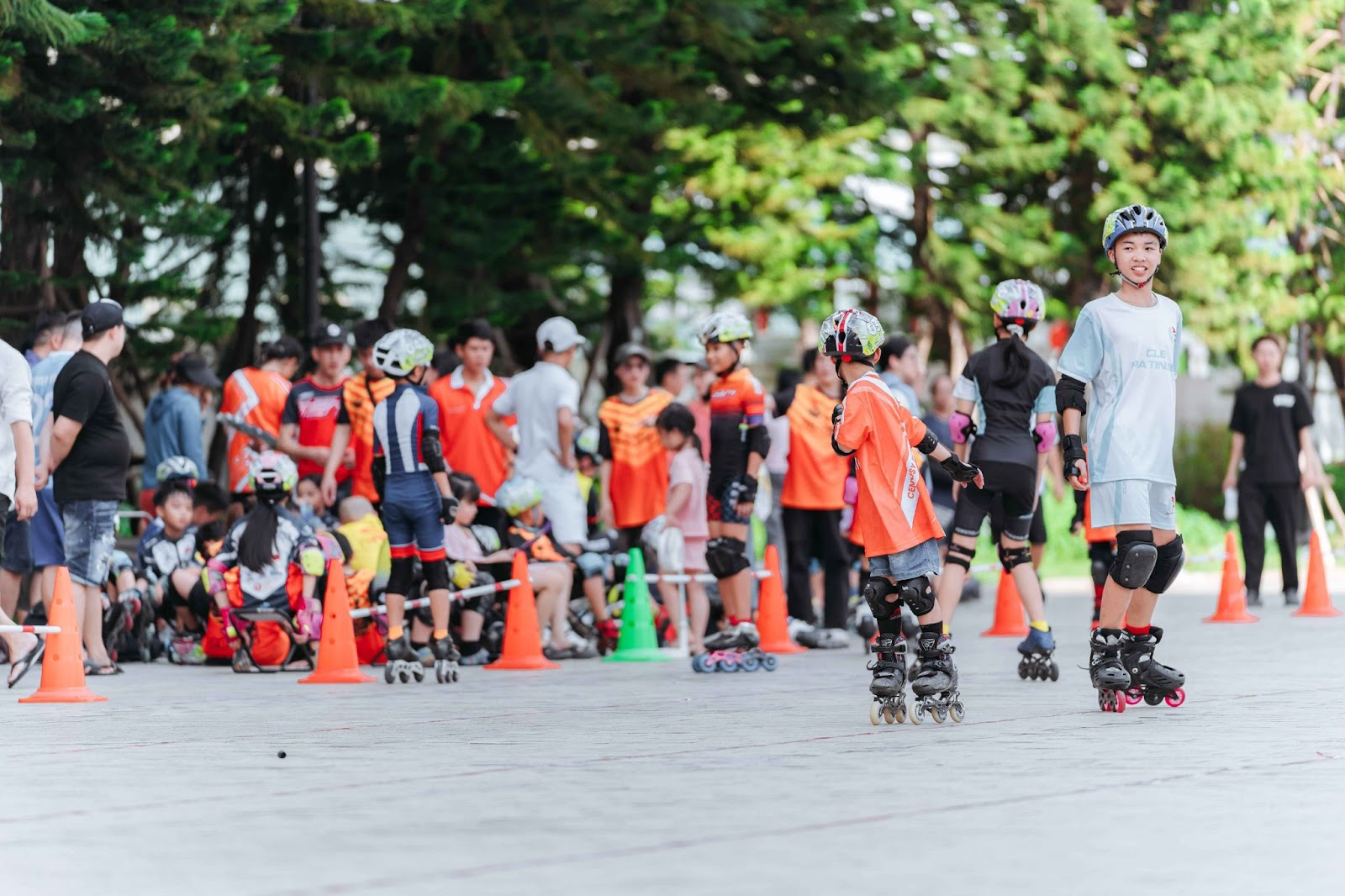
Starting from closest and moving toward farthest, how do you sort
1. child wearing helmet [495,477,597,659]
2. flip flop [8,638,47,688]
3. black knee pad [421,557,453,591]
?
flip flop [8,638,47,688] → black knee pad [421,557,453,591] → child wearing helmet [495,477,597,659]

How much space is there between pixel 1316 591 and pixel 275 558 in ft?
27.5

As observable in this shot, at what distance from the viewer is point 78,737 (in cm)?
835

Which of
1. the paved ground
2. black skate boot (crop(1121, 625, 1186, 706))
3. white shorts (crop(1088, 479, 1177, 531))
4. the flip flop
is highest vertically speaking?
white shorts (crop(1088, 479, 1177, 531))

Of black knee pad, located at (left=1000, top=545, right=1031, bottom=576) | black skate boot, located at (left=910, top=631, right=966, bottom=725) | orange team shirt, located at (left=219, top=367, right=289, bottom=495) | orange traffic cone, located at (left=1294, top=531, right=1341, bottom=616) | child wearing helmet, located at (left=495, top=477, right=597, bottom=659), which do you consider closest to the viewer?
black skate boot, located at (left=910, top=631, right=966, bottom=725)

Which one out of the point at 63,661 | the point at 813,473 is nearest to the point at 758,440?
the point at 813,473

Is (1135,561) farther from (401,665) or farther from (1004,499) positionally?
(401,665)

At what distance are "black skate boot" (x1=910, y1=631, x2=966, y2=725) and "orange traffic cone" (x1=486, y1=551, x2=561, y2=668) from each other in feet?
13.4

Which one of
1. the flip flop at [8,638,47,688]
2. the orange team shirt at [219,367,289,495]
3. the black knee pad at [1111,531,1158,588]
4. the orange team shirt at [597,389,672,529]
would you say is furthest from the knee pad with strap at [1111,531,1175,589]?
the orange team shirt at [219,367,289,495]

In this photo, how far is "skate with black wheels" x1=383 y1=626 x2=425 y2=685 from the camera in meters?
11.2

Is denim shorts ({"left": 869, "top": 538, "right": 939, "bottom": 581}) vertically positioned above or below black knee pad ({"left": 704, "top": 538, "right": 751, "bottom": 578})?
below

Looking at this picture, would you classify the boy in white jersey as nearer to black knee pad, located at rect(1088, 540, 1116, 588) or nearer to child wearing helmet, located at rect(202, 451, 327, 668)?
black knee pad, located at rect(1088, 540, 1116, 588)

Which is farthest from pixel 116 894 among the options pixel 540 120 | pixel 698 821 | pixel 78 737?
pixel 540 120

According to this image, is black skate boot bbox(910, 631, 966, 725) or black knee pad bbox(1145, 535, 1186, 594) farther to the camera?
black knee pad bbox(1145, 535, 1186, 594)

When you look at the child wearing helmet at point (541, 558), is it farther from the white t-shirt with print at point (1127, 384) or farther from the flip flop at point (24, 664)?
the white t-shirt with print at point (1127, 384)
